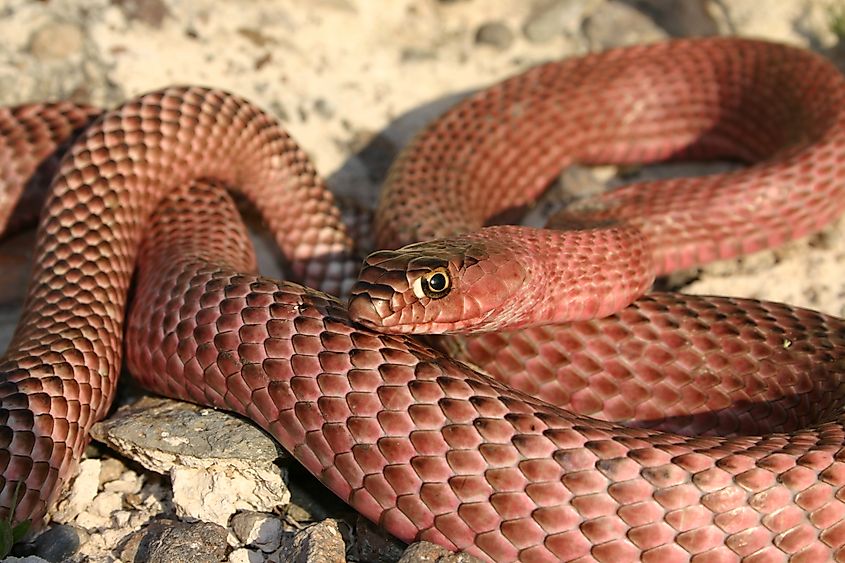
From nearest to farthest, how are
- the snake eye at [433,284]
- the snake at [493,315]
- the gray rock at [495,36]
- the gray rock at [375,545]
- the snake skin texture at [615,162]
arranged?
the snake at [493,315] → the gray rock at [375,545] → the snake eye at [433,284] → the snake skin texture at [615,162] → the gray rock at [495,36]

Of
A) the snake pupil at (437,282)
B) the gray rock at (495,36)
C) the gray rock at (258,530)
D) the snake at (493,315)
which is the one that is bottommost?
the gray rock at (258,530)

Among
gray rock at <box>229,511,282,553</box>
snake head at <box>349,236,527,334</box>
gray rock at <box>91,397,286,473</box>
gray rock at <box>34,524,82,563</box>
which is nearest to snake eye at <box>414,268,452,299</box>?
snake head at <box>349,236,527,334</box>

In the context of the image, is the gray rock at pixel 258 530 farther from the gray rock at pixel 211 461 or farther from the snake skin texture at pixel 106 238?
the snake skin texture at pixel 106 238

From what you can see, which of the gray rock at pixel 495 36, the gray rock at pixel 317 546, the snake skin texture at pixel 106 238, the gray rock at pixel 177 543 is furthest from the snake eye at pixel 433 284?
the gray rock at pixel 495 36

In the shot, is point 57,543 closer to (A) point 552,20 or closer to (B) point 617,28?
(A) point 552,20

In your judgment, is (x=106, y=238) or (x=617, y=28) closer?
(x=106, y=238)

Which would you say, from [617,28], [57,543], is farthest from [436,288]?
[617,28]

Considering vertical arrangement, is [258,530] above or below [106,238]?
below

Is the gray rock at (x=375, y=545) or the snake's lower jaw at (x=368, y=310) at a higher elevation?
the snake's lower jaw at (x=368, y=310)
